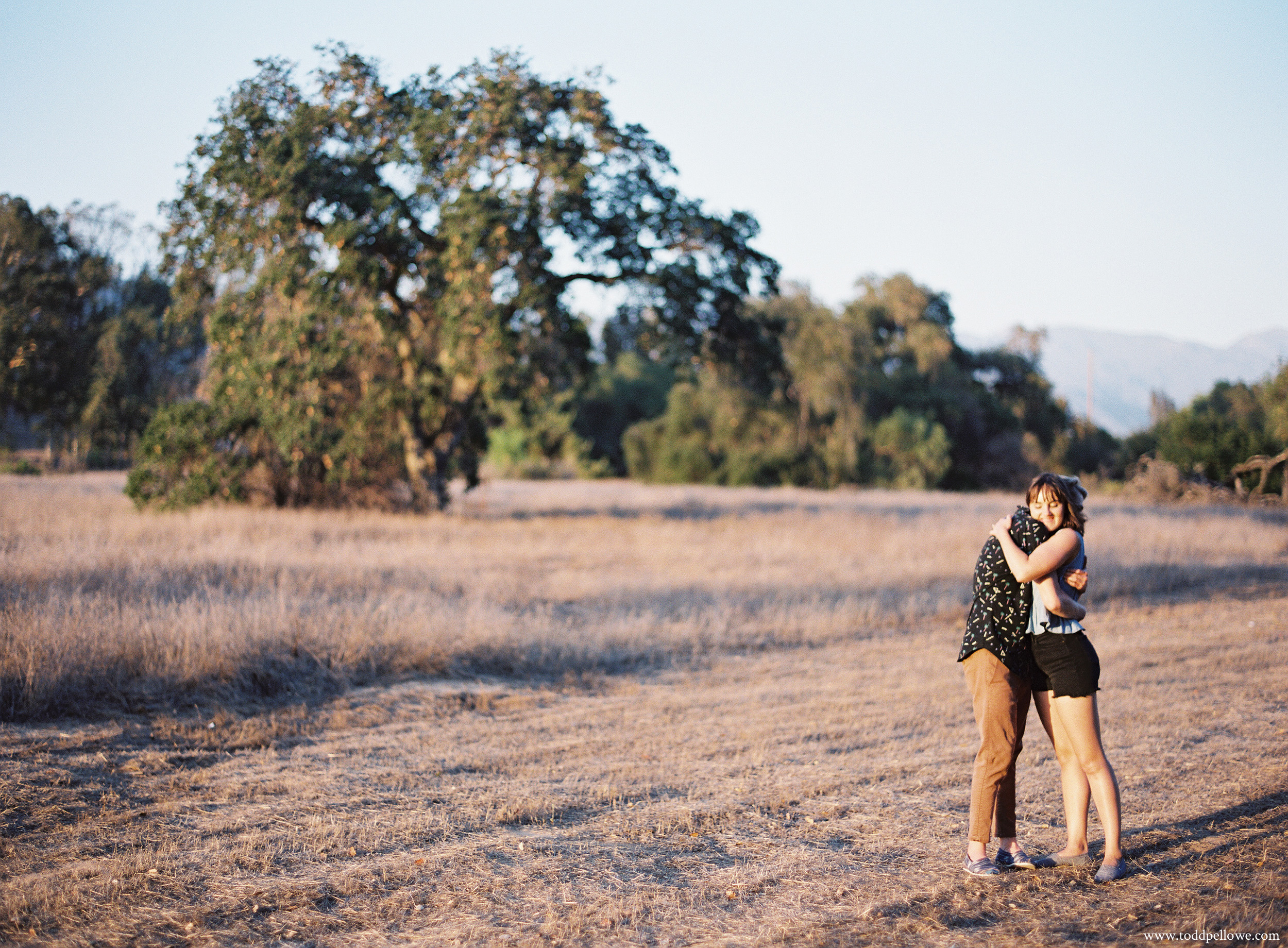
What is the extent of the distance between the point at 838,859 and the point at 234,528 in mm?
14487

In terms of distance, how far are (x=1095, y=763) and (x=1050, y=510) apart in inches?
43.4

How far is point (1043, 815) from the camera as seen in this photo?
16.3ft

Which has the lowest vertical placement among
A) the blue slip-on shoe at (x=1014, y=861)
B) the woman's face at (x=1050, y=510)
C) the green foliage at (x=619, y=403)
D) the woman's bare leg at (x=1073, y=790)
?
the blue slip-on shoe at (x=1014, y=861)

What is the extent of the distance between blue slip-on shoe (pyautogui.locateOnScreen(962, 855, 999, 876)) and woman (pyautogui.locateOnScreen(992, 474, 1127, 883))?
1.20ft

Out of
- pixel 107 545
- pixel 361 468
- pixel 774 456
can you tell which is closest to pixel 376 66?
pixel 361 468

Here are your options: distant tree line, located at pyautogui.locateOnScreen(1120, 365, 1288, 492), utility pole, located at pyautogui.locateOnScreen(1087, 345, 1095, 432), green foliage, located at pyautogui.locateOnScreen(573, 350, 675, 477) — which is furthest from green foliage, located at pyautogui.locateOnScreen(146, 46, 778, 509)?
utility pole, located at pyautogui.locateOnScreen(1087, 345, 1095, 432)

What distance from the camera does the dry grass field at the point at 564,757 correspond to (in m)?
3.76

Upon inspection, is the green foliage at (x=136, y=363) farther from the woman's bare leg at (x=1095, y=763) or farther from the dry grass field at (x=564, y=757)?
the woman's bare leg at (x=1095, y=763)

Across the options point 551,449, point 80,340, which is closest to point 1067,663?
point 80,340

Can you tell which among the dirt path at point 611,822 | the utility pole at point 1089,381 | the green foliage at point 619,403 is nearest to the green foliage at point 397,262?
the dirt path at point 611,822

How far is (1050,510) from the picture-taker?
4133 millimetres

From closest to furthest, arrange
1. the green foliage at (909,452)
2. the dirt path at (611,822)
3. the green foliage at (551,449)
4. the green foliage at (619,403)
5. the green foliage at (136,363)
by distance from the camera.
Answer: the dirt path at (611,822) → the green foliage at (136,363) → the green foliage at (909,452) → the green foliage at (551,449) → the green foliage at (619,403)

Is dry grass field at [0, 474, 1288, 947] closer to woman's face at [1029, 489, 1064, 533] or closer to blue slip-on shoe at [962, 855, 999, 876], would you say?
blue slip-on shoe at [962, 855, 999, 876]

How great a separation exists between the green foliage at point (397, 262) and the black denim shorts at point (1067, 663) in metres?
15.1
